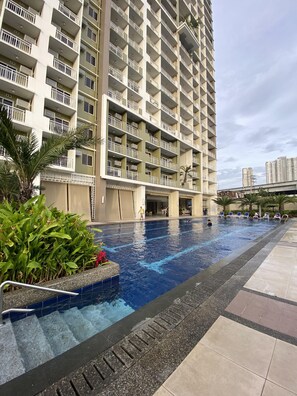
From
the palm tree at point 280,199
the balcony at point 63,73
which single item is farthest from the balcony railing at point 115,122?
the palm tree at point 280,199

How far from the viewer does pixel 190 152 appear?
3147 cm

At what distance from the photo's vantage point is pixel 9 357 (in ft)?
6.31

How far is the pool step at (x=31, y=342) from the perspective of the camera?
2.02 meters

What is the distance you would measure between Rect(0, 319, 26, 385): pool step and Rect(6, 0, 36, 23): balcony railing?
66.9 ft

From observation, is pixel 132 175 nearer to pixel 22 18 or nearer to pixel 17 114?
pixel 17 114

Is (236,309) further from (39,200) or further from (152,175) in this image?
(152,175)

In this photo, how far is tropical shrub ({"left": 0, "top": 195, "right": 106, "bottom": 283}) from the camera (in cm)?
309

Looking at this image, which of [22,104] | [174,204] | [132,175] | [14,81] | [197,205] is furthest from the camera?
[197,205]

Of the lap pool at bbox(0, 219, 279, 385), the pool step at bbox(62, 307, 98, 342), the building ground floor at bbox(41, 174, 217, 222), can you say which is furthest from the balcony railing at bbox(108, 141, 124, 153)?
the pool step at bbox(62, 307, 98, 342)

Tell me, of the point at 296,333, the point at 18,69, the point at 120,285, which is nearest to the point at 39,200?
the point at 120,285

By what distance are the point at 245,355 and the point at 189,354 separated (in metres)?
0.57

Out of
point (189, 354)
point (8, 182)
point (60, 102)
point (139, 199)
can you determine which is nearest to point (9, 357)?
point (189, 354)

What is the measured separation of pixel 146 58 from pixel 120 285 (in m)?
27.1

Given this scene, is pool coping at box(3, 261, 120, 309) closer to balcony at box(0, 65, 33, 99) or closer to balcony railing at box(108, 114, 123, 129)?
balcony at box(0, 65, 33, 99)
